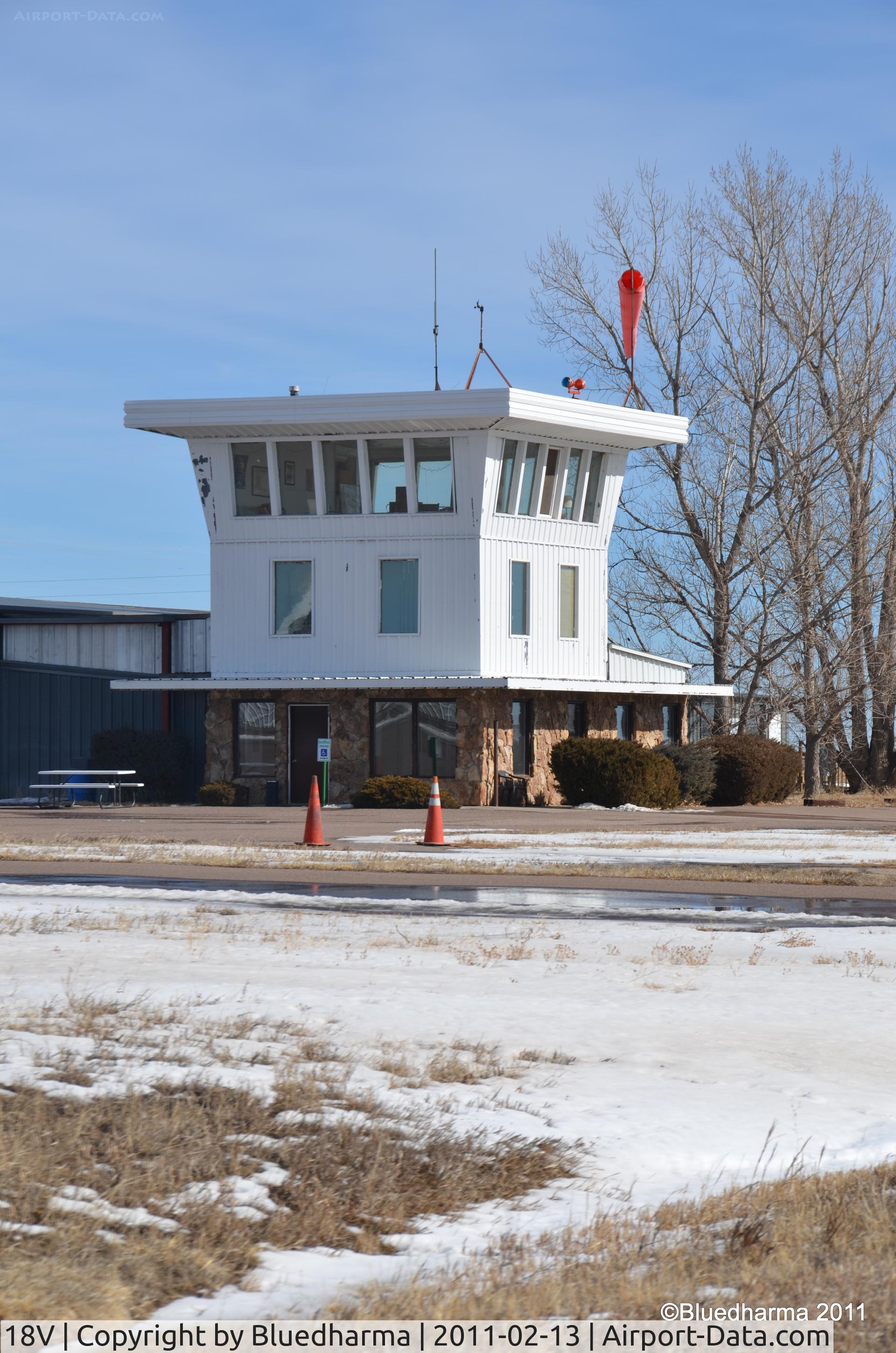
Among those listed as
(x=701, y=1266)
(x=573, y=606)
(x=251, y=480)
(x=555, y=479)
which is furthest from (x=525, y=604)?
(x=701, y=1266)

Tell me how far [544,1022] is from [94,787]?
97.7 feet

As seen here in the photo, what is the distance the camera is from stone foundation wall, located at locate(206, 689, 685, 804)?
34.8m

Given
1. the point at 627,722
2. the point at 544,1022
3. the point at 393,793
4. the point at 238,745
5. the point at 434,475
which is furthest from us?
the point at 627,722

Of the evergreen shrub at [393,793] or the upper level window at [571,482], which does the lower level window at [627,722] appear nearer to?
the upper level window at [571,482]

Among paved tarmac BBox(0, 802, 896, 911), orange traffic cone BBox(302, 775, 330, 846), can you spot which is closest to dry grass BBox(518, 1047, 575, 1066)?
paved tarmac BBox(0, 802, 896, 911)

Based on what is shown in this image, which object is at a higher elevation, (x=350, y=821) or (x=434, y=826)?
(x=434, y=826)

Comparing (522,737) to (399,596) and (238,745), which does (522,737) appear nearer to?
(399,596)

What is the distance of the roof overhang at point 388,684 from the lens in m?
34.2

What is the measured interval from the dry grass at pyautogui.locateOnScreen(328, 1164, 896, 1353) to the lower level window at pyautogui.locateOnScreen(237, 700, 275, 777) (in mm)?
31376

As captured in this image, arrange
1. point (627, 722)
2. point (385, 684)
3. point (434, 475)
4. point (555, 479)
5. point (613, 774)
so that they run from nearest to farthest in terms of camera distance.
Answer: point (613, 774), point (385, 684), point (434, 475), point (555, 479), point (627, 722)

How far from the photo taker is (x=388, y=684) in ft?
114

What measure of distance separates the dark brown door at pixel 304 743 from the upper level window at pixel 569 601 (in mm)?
6377

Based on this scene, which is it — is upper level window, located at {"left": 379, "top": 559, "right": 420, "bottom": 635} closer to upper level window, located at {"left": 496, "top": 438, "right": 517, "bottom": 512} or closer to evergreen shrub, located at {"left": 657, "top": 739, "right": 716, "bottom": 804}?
upper level window, located at {"left": 496, "top": 438, "right": 517, "bottom": 512}

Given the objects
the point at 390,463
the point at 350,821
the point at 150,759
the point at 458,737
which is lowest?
the point at 350,821
